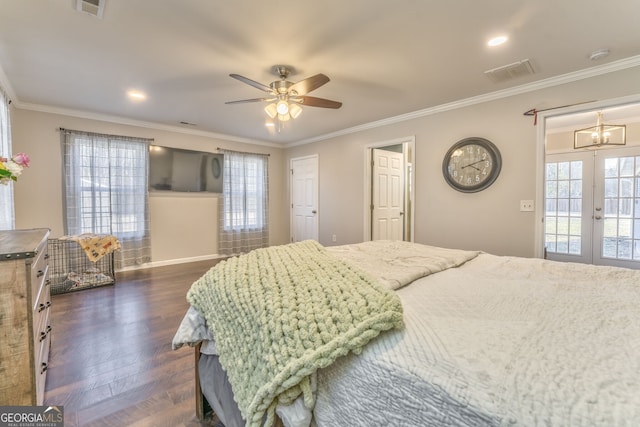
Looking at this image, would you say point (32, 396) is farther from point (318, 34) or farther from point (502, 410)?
point (318, 34)

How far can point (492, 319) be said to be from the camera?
3.09 ft

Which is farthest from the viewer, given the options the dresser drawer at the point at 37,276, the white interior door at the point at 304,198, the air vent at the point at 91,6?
the white interior door at the point at 304,198

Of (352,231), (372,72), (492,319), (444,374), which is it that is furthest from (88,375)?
(352,231)

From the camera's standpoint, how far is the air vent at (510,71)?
8.38 ft

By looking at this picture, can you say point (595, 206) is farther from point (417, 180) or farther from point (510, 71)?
point (510, 71)

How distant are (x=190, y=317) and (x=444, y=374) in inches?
44.6

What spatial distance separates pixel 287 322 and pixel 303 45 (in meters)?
2.17

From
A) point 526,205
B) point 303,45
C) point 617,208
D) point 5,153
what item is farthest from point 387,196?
point 5,153

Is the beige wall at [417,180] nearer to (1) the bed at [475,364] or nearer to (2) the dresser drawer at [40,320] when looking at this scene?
(1) the bed at [475,364]

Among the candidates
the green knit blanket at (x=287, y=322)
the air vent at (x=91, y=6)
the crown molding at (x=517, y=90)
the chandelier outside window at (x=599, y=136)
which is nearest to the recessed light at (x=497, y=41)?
the crown molding at (x=517, y=90)

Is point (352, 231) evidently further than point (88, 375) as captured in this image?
Yes

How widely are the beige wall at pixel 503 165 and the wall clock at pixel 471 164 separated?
70 millimetres

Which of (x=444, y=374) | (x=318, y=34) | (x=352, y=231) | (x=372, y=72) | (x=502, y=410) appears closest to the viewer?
(x=502, y=410)

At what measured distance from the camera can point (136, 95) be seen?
3.33 m
